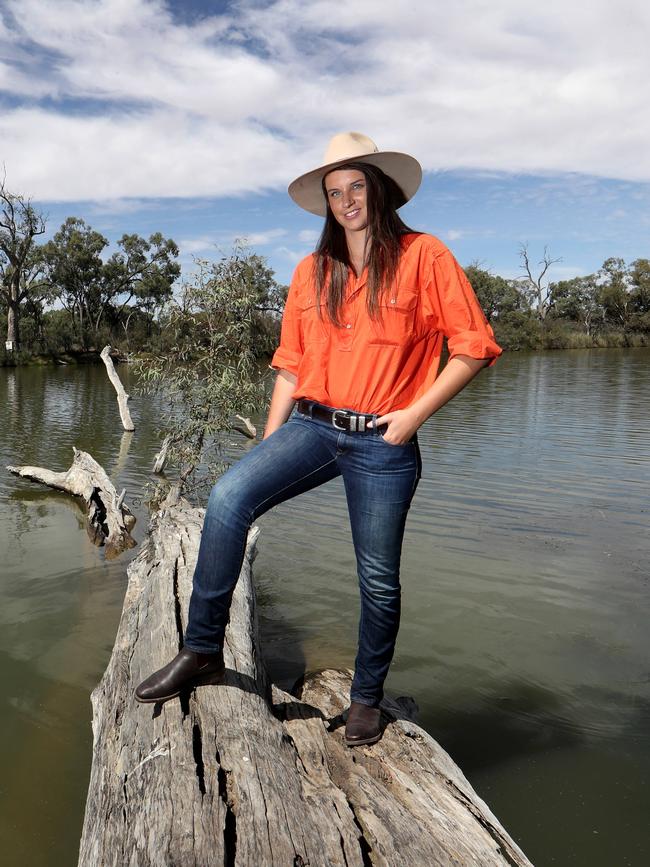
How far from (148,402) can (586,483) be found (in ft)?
47.6

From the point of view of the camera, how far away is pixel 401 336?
2.56 metres

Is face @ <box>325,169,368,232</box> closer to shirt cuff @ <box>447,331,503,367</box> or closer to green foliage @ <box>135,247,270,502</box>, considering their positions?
shirt cuff @ <box>447,331,503,367</box>

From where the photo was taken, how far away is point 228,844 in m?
2.06

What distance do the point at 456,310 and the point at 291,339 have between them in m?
0.78

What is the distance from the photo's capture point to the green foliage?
8.67 meters

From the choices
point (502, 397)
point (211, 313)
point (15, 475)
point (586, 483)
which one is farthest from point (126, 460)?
point (502, 397)

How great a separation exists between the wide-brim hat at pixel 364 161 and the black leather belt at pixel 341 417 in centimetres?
91

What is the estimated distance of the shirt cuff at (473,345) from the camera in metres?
2.46

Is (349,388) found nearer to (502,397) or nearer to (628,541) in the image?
(628,541)

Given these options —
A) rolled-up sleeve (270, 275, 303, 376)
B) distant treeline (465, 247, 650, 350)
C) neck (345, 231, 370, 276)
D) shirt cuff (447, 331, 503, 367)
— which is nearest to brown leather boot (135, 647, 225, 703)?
rolled-up sleeve (270, 275, 303, 376)

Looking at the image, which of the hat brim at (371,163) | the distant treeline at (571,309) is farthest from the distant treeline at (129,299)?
the hat brim at (371,163)

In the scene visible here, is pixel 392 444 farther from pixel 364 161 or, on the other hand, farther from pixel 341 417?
pixel 364 161

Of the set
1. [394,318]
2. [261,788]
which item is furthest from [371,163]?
[261,788]

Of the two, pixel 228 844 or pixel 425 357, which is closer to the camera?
pixel 228 844
